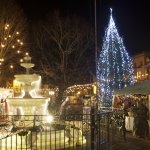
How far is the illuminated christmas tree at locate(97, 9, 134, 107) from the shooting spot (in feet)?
139

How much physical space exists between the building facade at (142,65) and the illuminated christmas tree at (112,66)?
92.2 feet

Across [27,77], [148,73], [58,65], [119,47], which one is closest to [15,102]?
[27,77]

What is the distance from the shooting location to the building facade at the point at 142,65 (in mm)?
75238

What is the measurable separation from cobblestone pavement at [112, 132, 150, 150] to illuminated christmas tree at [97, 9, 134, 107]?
22.5 metres

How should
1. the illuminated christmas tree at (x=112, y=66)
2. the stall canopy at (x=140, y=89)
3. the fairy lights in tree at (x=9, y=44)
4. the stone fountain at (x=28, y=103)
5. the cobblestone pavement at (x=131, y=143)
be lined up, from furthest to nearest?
the illuminated christmas tree at (x=112, y=66)
the fairy lights in tree at (x=9, y=44)
the stall canopy at (x=140, y=89)
the stone fountain at (x=28, y=103)
the cobblestone pavement at (x=131, y=143)

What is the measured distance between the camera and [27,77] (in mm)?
18688

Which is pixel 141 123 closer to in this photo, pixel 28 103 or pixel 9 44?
pixel 28 103

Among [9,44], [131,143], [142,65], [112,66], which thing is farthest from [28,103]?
[142,65]

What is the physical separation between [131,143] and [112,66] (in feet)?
93.9

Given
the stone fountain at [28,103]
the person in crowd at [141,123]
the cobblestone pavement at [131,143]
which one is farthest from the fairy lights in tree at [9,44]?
the cobblestone pavement at [131,143]

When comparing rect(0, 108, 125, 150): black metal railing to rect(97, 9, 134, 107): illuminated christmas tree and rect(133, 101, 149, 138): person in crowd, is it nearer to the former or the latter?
rect(133, 101, 149, 138): person in crowd

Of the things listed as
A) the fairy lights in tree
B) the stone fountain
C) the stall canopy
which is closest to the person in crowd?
the stall canopy

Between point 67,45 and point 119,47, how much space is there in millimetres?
6151

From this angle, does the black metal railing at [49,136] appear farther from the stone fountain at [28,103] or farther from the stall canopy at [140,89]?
the stall canopy at [140,89]
